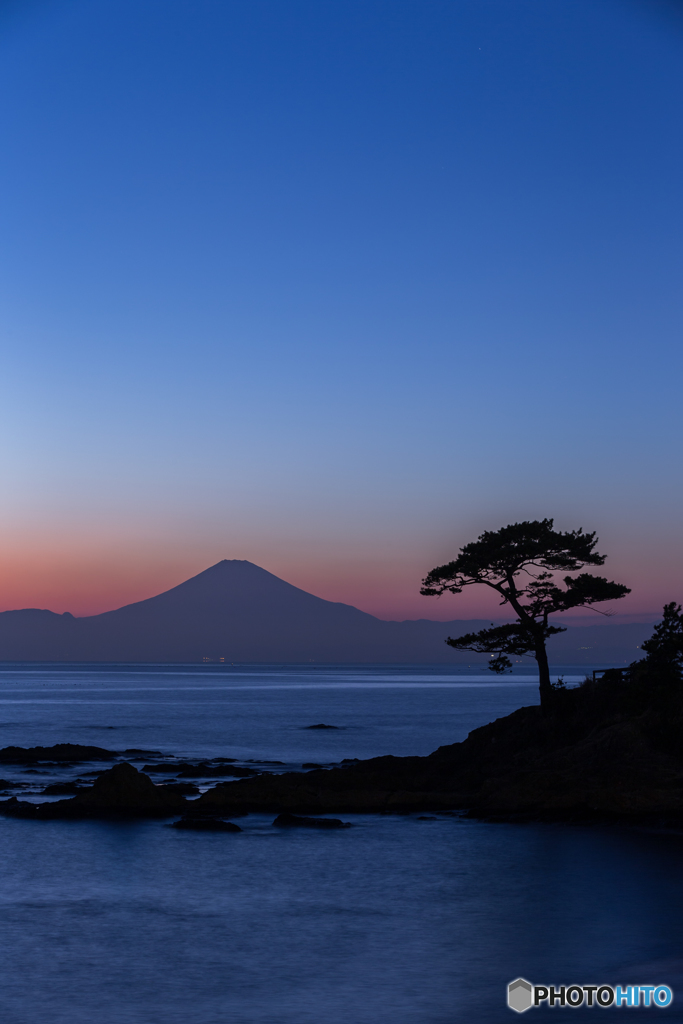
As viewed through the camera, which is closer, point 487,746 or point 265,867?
point 265,867

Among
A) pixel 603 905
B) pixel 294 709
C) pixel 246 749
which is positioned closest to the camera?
pixel 603 905

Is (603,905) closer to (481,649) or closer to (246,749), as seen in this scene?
(481,649)

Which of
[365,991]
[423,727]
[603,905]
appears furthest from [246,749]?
[365,991]

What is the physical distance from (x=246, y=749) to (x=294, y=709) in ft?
138

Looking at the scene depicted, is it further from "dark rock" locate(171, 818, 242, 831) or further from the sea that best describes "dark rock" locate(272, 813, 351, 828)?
"dark rock" locate(171, 818, 242, 831)

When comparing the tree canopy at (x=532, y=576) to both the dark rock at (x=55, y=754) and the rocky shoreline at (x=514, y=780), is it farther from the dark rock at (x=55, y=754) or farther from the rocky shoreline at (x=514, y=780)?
the dark rock at (x=55, y=754)

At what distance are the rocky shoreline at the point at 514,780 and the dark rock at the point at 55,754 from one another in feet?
40.5

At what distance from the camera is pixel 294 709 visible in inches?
3728

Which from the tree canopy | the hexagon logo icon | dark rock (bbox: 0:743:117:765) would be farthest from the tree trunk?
dark rock (bbox: 0:743:117:765)

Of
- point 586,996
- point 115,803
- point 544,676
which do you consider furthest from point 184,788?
point 586,996

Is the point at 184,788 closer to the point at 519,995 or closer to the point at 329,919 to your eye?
the point at 329,919

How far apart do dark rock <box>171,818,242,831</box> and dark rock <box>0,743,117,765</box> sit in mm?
19430

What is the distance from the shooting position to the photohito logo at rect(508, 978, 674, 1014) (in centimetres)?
1273

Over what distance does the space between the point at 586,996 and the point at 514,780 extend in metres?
14.9
